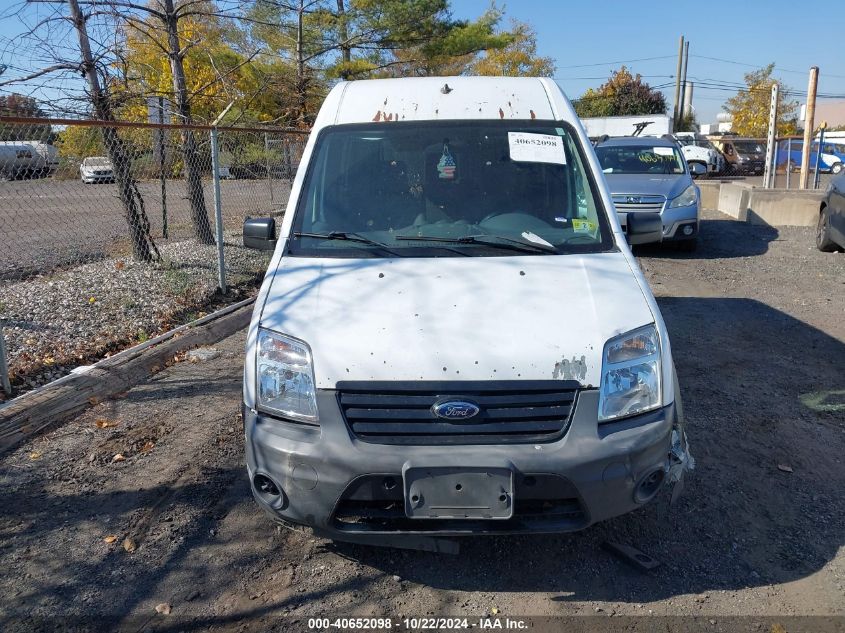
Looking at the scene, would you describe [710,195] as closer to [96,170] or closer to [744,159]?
[96,170]

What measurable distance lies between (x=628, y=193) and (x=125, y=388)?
28.1 feet

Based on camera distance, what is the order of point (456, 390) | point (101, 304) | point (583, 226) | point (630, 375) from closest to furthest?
point (456, 390) < point (630, 375) < point (583, 226) < point (101, 304)

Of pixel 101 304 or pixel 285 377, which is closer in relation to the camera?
pixel 285 377

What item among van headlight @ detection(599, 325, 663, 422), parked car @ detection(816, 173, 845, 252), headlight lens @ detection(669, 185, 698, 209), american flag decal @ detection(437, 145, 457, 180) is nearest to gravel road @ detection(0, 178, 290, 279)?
american flag decal @ detection(437, 145, 457, 180)

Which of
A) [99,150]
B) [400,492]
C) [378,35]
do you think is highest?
[378,35]

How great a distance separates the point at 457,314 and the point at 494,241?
751 mm

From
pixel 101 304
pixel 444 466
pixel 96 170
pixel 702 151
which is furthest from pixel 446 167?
pixel 702 151

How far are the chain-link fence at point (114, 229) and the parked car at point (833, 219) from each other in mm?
8322

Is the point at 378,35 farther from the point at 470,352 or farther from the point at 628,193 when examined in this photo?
the point at 470,352

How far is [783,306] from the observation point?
8.15m

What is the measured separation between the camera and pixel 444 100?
4.32 m

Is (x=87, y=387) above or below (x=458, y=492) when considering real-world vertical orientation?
below

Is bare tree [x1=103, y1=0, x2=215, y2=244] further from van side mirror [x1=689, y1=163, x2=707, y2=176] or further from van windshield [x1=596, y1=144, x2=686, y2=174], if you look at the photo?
van side mirror [x1=689, y1=163, x2=707, y2=176]

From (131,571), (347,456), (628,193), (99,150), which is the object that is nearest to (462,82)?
(347,456)
